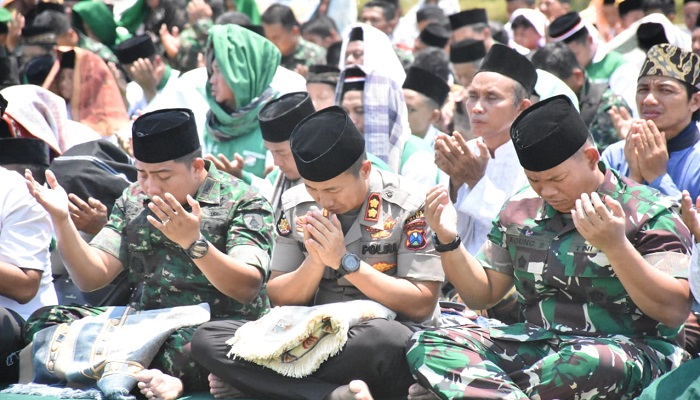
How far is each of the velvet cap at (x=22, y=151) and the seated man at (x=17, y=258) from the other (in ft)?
1.41

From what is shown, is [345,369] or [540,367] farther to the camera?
[345,369]

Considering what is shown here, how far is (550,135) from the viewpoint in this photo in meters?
3.96

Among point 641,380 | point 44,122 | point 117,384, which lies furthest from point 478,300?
point 44,122

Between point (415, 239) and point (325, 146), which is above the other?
point (325, 146)

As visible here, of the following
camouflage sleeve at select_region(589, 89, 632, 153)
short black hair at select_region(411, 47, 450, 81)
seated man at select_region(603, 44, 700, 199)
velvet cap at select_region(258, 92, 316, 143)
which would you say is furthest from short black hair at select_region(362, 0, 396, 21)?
seated man at select_region(603, 44, 700, 199)

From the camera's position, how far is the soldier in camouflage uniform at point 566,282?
375cm

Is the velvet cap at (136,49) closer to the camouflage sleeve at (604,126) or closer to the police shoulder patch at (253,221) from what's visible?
the camouflage sleeve at (604,126)

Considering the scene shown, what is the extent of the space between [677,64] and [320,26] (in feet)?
18.1

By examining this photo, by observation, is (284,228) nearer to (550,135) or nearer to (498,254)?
(498,254)

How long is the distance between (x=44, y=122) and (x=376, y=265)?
265 cm

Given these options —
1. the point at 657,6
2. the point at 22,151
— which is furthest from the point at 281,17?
the point at 22,151

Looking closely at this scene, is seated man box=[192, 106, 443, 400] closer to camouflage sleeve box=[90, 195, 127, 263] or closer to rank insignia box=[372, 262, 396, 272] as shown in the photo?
rank insignia box=[372, 262, 396, 272]

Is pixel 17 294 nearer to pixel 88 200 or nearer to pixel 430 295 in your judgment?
pixel 88 200

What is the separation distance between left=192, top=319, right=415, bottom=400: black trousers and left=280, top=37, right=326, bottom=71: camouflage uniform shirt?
5.32 metres
